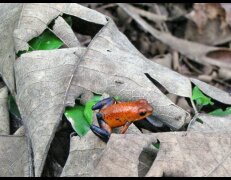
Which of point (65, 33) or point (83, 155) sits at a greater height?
point (65, 33)

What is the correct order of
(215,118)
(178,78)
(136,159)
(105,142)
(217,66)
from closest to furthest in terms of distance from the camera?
(136,159) < (105,142) < (215,118) < (178,78) < (217,66)

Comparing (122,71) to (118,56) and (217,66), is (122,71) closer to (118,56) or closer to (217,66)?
(118,56)

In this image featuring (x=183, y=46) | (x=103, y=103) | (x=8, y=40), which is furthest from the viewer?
(x=183, y=46)

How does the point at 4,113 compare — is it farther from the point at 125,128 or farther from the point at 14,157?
the point at 125,128

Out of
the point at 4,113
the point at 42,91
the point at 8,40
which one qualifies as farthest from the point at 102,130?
the point at 8,40

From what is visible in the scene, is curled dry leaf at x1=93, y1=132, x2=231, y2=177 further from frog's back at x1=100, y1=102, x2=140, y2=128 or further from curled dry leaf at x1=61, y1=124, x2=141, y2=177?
frog's back at x1=100, y1=102, x2=140, y2=128

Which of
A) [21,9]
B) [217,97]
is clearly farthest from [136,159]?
[21,9]

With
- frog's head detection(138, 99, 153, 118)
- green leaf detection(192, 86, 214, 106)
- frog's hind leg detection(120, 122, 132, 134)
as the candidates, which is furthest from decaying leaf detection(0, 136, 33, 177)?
green leaf detection(192, 86, 214, 106)

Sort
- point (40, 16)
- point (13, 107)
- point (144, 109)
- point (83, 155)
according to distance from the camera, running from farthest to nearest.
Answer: point (40, 16) < point (13, 107) < point (144, 109) < point (83, 155)
